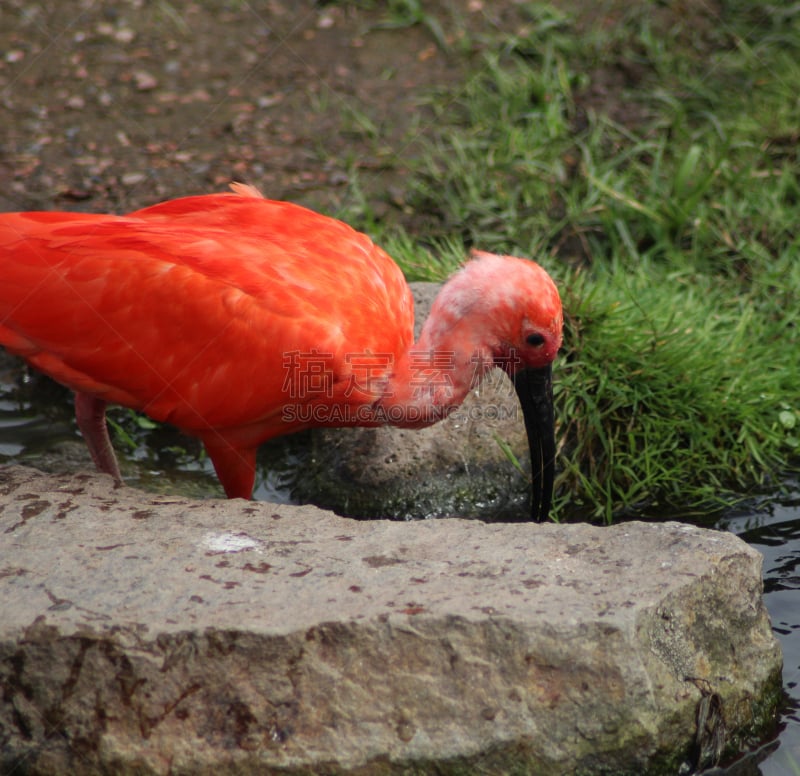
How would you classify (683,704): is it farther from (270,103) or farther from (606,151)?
(270,103)

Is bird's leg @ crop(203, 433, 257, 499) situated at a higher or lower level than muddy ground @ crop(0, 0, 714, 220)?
lower

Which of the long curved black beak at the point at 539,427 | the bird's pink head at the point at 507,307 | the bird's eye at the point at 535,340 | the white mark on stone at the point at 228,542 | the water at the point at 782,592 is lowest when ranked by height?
the water at the point at 782,592

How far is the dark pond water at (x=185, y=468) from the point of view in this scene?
3.67 meters

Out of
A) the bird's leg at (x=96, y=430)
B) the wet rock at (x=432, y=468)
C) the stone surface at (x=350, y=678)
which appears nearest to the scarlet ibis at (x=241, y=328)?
→ the bird's leg at (x=96, y=430)

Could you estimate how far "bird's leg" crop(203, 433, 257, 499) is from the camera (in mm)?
3812

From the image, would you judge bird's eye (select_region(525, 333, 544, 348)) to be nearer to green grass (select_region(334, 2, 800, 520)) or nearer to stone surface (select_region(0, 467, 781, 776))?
green grass (select_region(334, 2, 800, 520))

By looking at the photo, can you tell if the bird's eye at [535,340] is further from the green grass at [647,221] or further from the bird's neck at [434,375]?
the green grass at [647,221]

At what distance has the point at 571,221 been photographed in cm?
567

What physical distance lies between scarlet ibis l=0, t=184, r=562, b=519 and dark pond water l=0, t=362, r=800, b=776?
23.7 inches

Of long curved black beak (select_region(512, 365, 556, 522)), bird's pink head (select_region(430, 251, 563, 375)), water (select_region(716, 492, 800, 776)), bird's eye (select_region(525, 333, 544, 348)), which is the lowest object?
water (select_region(716, 492, 800, 776))

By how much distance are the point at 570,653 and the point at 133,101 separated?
4.90 meters

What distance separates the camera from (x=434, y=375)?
12.2ft

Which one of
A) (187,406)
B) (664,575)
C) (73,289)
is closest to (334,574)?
(664,575)

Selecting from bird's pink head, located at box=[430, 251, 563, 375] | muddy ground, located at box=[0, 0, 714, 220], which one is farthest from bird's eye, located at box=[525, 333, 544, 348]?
muddy ground, located at box=[0, 0, 714, 220]
